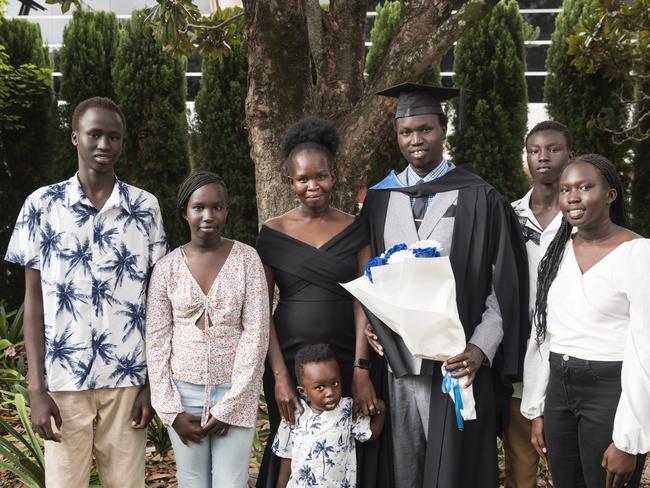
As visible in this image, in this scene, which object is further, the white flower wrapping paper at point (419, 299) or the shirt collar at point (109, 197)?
the shirt collar at point (109, 197)

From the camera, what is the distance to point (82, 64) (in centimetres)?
754

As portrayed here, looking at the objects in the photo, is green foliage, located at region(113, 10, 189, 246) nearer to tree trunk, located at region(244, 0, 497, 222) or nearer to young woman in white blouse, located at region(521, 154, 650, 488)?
tree trunk, located at region(244, 0, 497, 222)

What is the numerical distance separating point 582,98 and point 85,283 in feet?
18.5

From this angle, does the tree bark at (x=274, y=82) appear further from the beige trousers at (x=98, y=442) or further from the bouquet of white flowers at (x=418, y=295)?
the beige trousers at (x=98, y=442)

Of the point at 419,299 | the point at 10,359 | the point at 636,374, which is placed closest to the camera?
the point at 636,374

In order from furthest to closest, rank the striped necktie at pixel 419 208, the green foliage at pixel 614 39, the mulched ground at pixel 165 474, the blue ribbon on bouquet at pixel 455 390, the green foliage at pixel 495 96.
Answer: the green foliage at pixel 495 96
the green foliage at pixel 614 39
the mulched ground at pixel 165 474
the striped necktie at pixel 419 208
the blue ribbon on bouquet at pixel 455 390

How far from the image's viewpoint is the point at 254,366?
2.94 m

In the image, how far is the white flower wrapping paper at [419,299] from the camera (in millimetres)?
2734

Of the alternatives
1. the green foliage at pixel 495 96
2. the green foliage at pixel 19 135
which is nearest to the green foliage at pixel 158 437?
the green foliage at pixel 19 135

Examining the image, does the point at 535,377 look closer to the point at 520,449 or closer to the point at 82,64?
the point at 520,449

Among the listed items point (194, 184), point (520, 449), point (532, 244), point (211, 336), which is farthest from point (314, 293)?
point (520, 449)

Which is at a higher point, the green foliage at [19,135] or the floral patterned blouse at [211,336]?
the green foliage at [19,135]

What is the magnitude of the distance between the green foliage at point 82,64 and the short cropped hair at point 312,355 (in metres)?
5.43

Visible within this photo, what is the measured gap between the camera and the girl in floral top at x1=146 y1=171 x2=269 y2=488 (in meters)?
2.91
